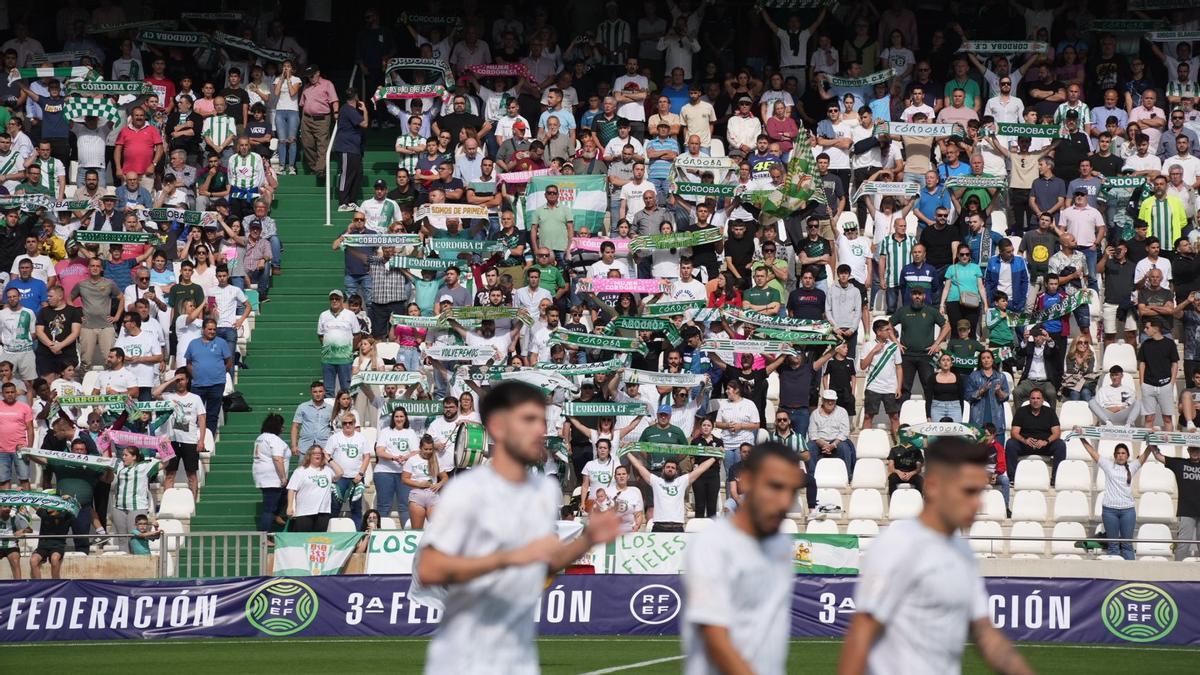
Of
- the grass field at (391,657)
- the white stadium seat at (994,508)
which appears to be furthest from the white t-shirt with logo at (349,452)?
the white stadium seat at (994,508)

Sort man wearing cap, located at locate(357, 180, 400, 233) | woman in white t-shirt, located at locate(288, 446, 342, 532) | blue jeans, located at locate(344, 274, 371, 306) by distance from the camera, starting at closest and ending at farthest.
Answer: woman in white t-shirt, located at locate(288, 446, 342, 532), blue jeans, located at locate(344, 274, 371, 306), man wearing cap, located at locate(357, 180, 400, 233)

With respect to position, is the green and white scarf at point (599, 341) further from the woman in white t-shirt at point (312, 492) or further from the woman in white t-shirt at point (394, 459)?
the woman in white t-shirt at point (312, 492)

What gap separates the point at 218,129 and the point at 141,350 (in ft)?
18.9

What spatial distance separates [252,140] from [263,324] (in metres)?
3.54

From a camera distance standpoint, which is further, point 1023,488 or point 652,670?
point 1023,488

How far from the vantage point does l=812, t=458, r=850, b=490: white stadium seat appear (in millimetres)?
22219

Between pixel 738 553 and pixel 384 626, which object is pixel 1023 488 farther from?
pixel 738 553

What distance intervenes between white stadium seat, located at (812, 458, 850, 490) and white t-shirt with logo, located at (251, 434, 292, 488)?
693cm

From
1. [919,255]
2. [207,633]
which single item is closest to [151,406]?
A: [207,633]

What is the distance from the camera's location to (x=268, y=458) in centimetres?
2242

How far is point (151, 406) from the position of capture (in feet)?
72.8

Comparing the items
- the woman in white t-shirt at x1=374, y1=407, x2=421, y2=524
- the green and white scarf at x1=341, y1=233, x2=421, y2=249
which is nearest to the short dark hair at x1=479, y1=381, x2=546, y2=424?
the woman in white t-shirt at x1=374, y1=407, x2=421, y2=524

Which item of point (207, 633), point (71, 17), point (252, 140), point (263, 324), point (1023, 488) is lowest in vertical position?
point (207, 633)

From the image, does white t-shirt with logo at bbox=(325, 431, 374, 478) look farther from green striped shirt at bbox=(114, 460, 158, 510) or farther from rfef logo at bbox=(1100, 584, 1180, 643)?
rfef logo at bbox=(1100, 584, 1180, 643)
